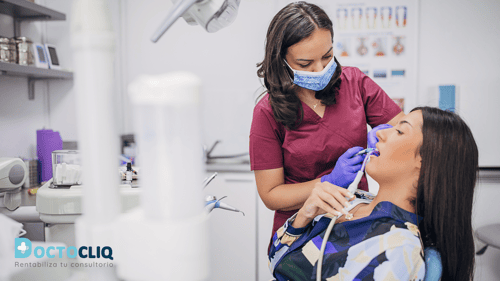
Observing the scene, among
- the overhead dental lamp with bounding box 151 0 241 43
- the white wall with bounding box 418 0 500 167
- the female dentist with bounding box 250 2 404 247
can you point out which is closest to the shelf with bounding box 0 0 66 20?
the female dentist with bounding box 250 2 404 247

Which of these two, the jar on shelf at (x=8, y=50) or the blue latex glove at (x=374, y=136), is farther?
the jar on shelf at (x=8, y=50)

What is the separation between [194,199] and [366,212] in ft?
3.53

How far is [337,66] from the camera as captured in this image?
1.47 metres

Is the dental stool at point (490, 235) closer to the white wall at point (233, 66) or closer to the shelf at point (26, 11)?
the white wall at point (233, 66)

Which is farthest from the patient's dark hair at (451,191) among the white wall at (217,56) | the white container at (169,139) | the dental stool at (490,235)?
the white wall at (217,56)

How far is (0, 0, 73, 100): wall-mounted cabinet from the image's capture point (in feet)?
6.46

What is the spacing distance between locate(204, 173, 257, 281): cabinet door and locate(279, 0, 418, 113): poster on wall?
1.39 metres

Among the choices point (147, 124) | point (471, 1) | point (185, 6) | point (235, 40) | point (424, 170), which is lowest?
point (424, 170)

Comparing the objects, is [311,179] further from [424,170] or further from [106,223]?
[106,223]

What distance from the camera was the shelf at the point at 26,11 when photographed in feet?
6.72

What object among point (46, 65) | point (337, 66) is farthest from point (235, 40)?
point (337, 66)

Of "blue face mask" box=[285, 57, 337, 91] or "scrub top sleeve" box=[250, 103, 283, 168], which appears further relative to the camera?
"scrub top sleeve" box=[250, 103, 283, 168]

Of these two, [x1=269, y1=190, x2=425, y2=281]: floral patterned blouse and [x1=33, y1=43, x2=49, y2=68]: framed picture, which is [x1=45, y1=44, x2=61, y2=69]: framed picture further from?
[x1=269, y1=190, x2=425, y2=281]: floral patterned blouse

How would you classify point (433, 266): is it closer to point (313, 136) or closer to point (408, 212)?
point (408, 212)
